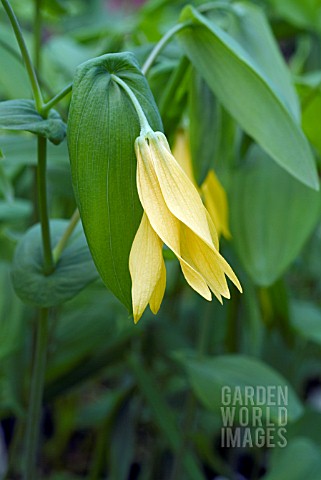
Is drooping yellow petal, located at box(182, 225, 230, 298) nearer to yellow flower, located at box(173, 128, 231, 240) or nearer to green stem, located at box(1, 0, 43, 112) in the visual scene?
green stem, located at box(1, 0, 43, 112)

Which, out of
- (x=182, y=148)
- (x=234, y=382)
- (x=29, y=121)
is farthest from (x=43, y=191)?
(x=234, y=382)

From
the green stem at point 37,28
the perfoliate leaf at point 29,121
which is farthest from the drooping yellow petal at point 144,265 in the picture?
the green stem at point 37,28

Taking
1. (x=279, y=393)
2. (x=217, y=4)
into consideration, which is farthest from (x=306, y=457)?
(x=217, y=4)

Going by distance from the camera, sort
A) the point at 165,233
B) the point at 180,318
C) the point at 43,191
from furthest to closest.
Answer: the point at 180,318 → the point at 43,191 → the point at 165,233

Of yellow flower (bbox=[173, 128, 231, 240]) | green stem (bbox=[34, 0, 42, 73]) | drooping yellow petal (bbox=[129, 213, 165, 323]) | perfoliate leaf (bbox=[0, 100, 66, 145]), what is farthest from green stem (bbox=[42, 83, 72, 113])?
green stem (bbox=[34, 0, 42, 73])

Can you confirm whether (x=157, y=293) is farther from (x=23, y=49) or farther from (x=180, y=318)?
(x=180, y=318)

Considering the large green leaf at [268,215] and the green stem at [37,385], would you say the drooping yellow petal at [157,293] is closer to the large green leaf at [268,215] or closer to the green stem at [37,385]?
the green stem at [37,385]

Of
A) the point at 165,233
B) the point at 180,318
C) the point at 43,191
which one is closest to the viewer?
the point at 165,233
